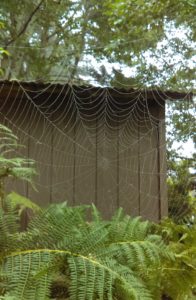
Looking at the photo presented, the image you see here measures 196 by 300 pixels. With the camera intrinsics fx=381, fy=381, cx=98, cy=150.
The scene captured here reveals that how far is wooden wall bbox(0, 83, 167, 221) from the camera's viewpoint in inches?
153

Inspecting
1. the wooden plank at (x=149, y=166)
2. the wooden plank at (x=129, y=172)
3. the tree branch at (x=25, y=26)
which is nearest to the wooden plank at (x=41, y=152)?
the wooden plank at (x=129, y=172)

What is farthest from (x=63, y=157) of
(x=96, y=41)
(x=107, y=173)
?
(x=96, y=41)

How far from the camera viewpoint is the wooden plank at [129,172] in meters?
3.95

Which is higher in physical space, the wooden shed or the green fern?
the wooden shed

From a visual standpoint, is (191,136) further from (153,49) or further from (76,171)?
(76,171)

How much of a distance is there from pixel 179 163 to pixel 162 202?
265 cm

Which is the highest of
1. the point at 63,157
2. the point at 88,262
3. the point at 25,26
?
the point at 25,26

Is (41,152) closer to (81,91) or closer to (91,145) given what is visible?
(91,145)

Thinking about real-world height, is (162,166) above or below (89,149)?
below

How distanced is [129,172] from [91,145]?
494 millimetres

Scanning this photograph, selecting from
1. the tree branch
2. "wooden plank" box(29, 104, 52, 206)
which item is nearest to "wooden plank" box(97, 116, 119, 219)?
"wooden plank" box(29, 104, 52, 206)

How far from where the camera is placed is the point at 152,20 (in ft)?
20.9

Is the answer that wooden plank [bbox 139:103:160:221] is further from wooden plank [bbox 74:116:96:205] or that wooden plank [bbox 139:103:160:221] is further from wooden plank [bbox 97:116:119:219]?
wooden plank [bbox 74:116:96:205]

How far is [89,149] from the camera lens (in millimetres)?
4047
